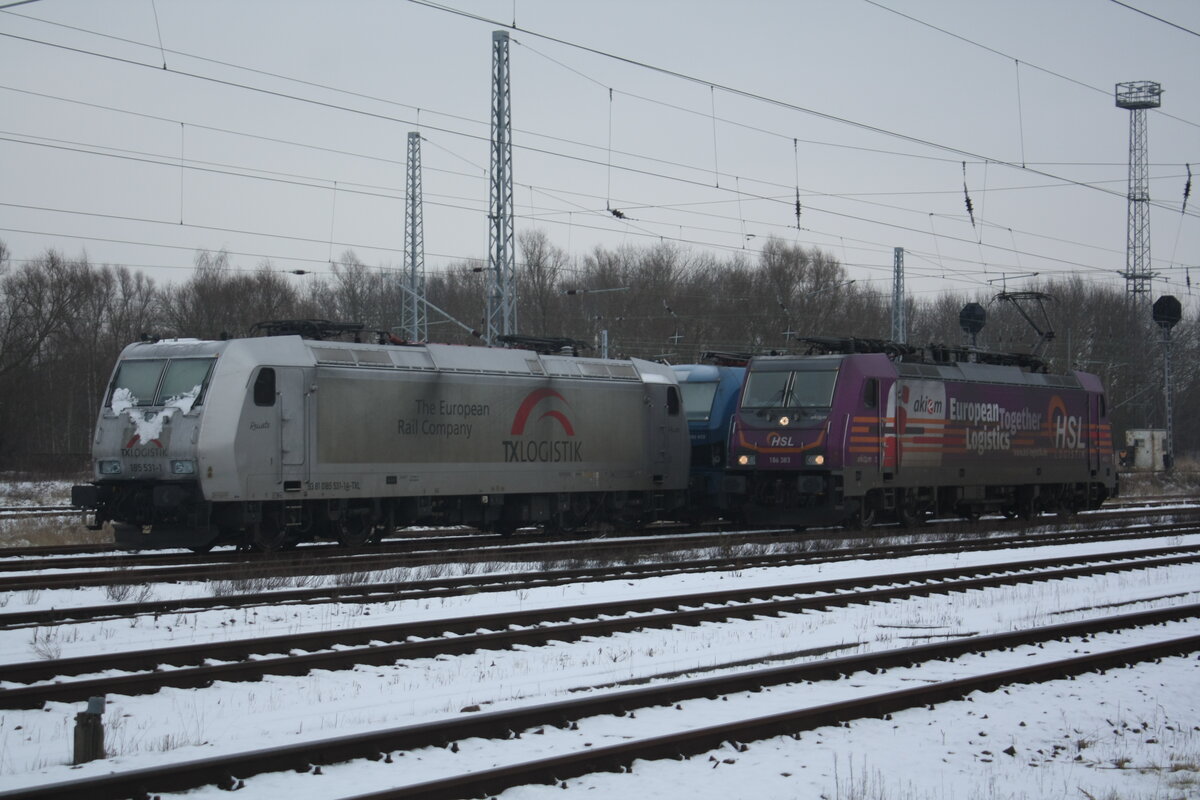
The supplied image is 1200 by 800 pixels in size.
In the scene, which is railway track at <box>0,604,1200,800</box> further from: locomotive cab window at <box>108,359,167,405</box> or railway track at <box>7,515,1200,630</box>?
locomotive cab window at <box>108,359,167,405</box>

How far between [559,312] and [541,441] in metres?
43.1

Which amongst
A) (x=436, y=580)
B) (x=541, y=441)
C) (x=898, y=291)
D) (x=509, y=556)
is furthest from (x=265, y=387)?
(x=898, y=291)

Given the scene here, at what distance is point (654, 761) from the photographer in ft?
25.5

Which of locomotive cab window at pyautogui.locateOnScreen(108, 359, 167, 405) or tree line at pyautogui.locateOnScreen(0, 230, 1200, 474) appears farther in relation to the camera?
tree line at pyautogui.locateOnScreen(0, 230, 1200, 474)

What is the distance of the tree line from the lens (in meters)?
58.4

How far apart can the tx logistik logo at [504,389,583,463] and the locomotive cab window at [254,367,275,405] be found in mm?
4996

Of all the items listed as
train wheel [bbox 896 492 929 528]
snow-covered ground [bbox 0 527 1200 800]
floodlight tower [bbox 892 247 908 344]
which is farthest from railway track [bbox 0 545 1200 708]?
floodlight tower [bbox 892 247 908 344]

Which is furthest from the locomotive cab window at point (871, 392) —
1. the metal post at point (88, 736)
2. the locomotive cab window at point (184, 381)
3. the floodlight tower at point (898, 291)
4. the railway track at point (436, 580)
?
the floodlight tower at point (898, 291)

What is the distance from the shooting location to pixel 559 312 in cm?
6631

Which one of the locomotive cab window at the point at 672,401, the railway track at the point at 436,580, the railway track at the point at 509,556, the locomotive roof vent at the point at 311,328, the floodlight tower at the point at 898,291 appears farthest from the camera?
the floodlight tower at the point at 898,291

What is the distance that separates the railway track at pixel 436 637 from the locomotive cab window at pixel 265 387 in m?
7.84

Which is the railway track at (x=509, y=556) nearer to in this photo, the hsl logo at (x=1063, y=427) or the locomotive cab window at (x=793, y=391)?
the locomotive cab window at (x=793, y=391)

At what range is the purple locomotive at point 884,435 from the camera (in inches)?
933

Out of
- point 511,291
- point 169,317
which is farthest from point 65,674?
point 169,317
